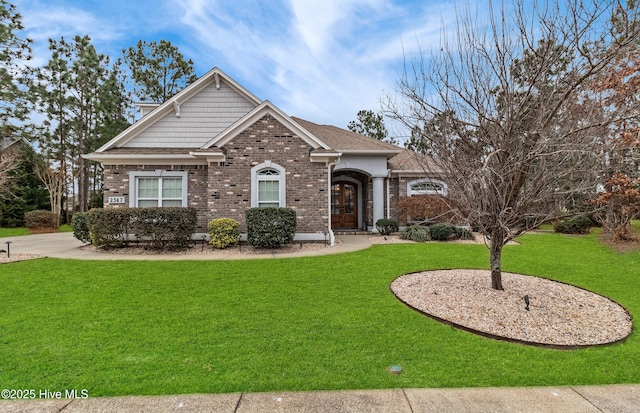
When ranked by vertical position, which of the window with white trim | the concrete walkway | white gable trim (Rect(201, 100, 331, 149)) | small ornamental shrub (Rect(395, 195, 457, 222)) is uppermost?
white gable trim (Rect(201, 100, 331, 149))

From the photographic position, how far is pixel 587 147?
16.3ft

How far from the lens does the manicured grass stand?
120 inches

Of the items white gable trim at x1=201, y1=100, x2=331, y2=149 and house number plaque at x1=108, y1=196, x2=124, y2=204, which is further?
house number plaque at x1=108, y1=196, x2=124, y2=204

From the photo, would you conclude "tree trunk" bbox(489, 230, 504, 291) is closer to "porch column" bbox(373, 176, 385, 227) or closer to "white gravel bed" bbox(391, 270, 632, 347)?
"white gravel bed" bbox(391, 270, 632, 347)

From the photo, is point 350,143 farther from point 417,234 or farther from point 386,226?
point 417,234

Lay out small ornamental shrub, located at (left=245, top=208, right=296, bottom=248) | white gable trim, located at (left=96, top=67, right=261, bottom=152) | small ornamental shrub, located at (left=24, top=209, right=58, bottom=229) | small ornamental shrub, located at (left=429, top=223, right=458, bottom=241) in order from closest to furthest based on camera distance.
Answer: small ornamental shrub, located at (left=245, top=208, right=296, bottom=248)
white gable trim, located at (left=96, top=67, right=261, bottom=152)
small ornamental shrub, located at (left=429, top=223, right=458, bottom=241)
small ornamental shrub, located at (left=24, top=209, right=58, bottom=229)

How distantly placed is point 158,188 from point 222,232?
12.7 feet

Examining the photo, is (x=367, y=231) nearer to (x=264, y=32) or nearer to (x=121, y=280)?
(x=264, y=32)

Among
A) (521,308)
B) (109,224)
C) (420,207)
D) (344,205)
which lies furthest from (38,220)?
(521,308)

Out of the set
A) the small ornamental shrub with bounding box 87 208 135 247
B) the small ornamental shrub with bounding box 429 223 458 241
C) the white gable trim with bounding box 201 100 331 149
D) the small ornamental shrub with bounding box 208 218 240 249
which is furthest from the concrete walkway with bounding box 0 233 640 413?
the small ornamental shrub with bounding box 429 223 458 241

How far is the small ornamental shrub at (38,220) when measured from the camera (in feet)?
60.7

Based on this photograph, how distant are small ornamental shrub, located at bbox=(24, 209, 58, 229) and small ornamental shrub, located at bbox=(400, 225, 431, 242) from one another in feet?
70.4

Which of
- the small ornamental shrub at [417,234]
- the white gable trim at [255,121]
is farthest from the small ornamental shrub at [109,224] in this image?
the small ornamental shrub at [417,234]

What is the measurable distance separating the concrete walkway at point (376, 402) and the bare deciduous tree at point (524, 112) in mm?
2580
